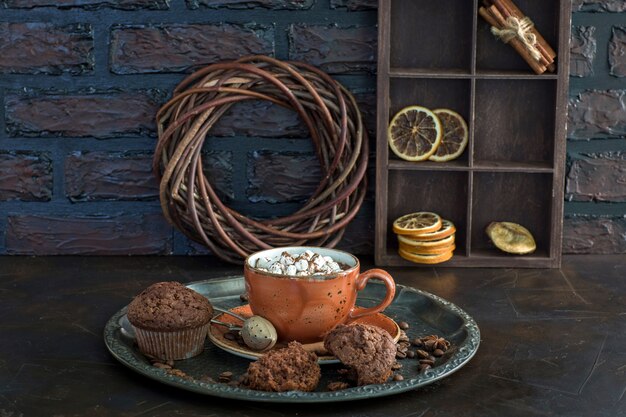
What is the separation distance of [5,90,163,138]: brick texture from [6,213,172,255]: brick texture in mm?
169

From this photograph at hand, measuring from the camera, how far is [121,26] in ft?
5.85

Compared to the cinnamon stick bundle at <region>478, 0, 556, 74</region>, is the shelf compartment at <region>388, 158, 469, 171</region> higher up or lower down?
lower down

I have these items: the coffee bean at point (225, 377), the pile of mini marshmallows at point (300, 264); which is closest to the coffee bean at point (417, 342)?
the pile of mini marshmallows at point (300, 264)

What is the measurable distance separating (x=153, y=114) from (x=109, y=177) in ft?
0.51

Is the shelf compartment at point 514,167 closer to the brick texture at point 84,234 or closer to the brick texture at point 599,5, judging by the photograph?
the brick texture at point 599,5

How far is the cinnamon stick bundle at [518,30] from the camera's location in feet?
5.52

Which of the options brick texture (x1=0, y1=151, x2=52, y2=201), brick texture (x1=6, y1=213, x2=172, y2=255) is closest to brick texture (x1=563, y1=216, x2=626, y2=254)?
brick texture (x1=6, y1=213, x2=172, y2=255)

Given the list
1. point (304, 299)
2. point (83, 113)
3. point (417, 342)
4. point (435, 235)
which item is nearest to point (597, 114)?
point (435, 235)

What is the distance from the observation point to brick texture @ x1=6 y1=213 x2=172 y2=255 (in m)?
1.85

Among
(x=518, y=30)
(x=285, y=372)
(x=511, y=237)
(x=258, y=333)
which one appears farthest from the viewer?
(x=511, y=237)

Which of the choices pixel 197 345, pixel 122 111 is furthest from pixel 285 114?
pixel 197 345

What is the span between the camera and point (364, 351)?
3.69 feet

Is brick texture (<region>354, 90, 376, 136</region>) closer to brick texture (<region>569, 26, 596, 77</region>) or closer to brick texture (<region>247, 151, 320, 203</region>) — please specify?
brick texture (<region>247, 151, 320, 203</region>)

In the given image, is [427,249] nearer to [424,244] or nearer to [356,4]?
[424,244]
